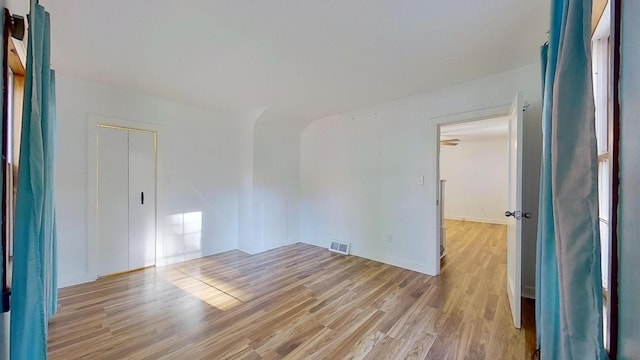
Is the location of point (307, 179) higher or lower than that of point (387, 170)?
lower

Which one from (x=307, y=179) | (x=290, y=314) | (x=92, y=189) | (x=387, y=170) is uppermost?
(x=387, y=170)

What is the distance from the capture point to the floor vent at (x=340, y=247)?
408 cm

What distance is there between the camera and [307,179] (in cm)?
478

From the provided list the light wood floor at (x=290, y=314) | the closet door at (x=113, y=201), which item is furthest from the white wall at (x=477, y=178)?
the closet door at (x=113, y=201)

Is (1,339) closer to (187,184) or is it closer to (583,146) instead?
(583,146)

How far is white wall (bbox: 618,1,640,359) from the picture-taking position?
0.66 meters

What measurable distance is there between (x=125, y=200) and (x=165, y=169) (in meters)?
0.61

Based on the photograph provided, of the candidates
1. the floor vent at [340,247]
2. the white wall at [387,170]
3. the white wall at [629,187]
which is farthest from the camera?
the floor vent at [340,247]

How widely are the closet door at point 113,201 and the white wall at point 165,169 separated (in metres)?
0.10

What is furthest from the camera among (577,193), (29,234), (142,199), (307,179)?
(307,179)

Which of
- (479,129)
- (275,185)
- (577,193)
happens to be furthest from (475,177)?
(577,193)

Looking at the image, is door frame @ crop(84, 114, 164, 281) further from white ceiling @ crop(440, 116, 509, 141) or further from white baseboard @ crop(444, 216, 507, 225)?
white baseboard @ crop(444, 216, 507, 225)

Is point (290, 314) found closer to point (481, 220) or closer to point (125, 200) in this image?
point (125, 200)

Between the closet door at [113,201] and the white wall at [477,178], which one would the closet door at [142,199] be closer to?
the closet door at [113,201]
